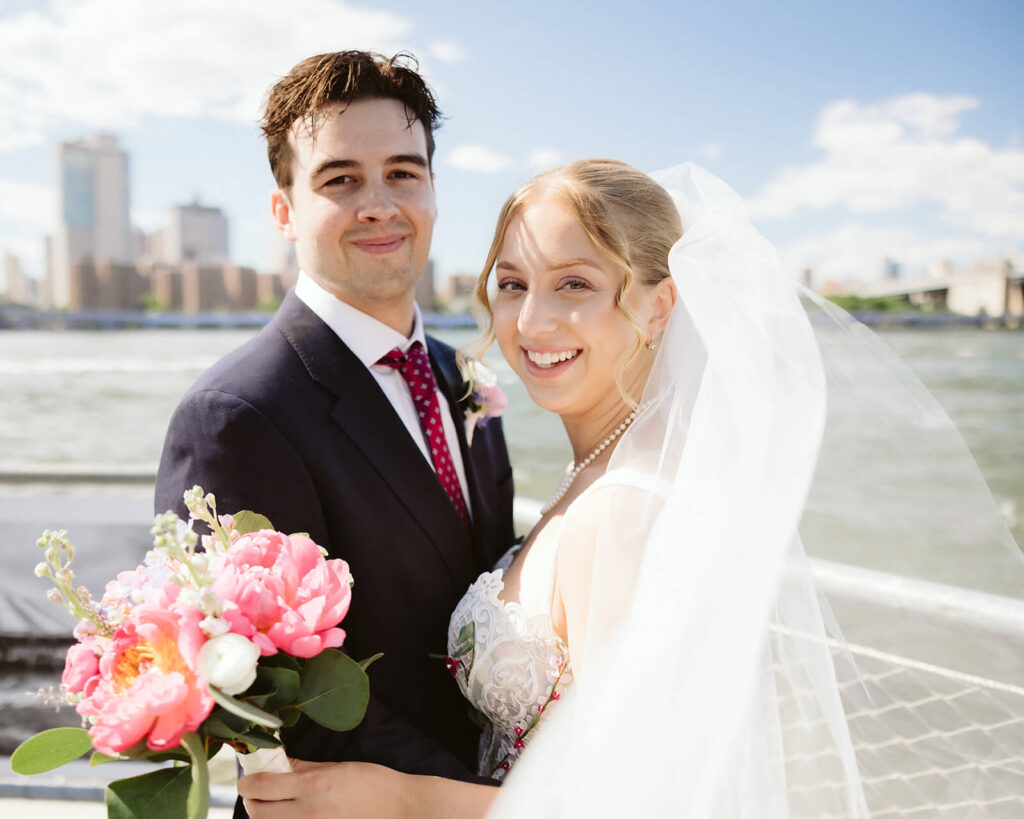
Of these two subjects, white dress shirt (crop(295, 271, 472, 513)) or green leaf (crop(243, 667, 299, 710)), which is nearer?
green leaf (crop(243, 667, 299, 710))

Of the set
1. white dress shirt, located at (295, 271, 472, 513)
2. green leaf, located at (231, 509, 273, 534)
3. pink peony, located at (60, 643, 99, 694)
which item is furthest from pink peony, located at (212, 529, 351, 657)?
white dress shirt, located at (295, 271, 472, 513)

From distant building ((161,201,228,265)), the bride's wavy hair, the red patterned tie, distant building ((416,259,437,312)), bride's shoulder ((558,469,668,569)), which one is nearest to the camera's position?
bride's shoulder ((558,469,668,569))

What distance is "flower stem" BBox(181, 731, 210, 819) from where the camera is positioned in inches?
45.8

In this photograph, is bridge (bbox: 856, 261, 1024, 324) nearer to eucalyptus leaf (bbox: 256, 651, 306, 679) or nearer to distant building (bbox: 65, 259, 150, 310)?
eucalyptus leaf (bbox: 256, 651, 306, 679)

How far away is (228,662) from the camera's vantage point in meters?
1.08

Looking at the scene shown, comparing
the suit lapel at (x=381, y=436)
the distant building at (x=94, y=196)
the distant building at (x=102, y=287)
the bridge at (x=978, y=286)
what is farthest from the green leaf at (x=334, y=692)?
the distant building at (x=94, y=196)

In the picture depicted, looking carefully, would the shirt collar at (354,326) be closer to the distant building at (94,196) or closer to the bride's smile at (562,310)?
the bride's smile at (562,310)

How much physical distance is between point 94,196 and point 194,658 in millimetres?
111430

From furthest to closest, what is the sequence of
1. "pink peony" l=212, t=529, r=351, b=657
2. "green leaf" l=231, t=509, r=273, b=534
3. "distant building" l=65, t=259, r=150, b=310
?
1. "distant building" l=65, t=259, r=150, b=310
2. "green leaf" l=231, t=509, r=273, b=534
3. "pink peony" l=212, t=529, r=351, b=657

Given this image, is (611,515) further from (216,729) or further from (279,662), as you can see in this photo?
(216,729)

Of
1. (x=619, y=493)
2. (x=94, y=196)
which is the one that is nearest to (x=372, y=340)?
(x=619, y=493)

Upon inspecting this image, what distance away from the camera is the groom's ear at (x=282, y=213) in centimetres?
252

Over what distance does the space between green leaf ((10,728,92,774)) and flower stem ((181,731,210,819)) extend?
8.0 inches

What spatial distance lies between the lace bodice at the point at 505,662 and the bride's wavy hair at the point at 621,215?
65cm
